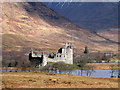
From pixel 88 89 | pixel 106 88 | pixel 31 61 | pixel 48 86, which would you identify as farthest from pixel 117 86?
pixel 31 61

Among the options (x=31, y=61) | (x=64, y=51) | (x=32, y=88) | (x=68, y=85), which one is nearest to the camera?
(x=32, y=88)

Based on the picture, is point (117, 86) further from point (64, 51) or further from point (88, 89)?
point (64, 51)

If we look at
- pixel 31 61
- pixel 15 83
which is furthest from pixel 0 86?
pixel 31 61

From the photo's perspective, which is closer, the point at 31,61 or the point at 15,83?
the point at 15,83

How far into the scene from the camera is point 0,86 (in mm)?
34188

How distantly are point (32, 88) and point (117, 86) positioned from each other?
974 cm

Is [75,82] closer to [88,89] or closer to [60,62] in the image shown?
[88,89]

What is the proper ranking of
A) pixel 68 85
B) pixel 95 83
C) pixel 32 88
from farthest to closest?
pixel 95 83 < pixel 68 85 < pixel 32 88

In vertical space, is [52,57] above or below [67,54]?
below

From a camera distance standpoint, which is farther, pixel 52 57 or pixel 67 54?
pixel 67 54

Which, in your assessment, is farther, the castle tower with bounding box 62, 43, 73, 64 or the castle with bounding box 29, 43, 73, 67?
the castle tower with bounding box 62, 43, 73, 64

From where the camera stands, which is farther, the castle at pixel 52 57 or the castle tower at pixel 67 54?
the castle tower at pixel 67 54

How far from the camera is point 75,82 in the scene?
129 ft

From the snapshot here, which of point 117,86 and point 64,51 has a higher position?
point 64,51
